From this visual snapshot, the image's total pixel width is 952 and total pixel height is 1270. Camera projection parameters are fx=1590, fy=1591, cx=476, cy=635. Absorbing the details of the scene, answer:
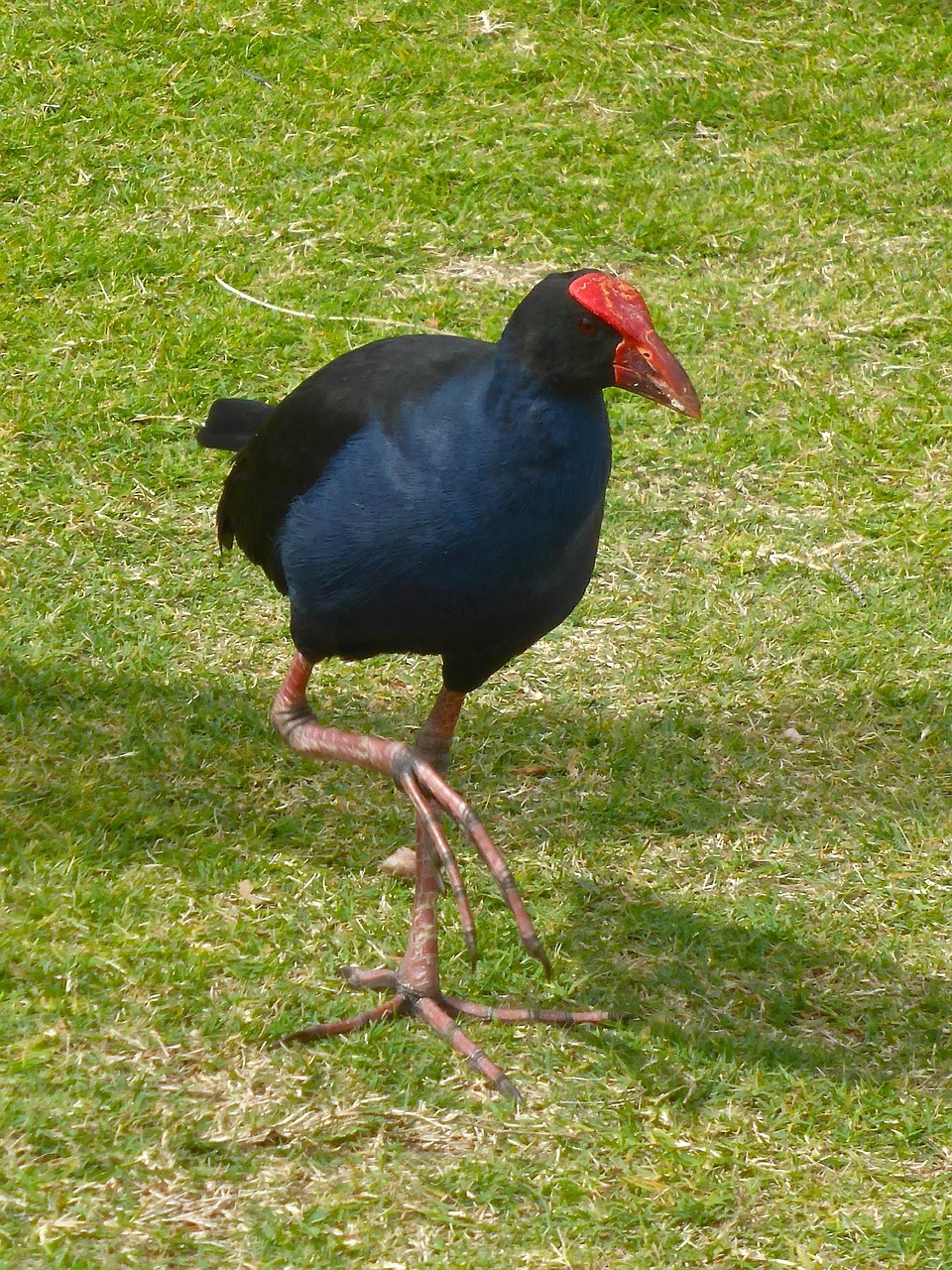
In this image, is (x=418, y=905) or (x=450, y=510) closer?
(x=450, y=510)

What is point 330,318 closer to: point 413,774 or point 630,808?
point 630,808

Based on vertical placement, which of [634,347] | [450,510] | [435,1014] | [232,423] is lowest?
[435,1014]

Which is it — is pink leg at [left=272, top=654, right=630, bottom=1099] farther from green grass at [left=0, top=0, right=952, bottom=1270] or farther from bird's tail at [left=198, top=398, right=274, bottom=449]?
bird's tail at [left=198, top=398, right=274, bottom=449]

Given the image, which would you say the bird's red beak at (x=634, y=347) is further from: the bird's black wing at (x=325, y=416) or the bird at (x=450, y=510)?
the bird's black wing at (x=325, y=416)

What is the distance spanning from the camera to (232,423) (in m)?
3.99

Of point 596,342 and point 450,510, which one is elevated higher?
point 596,342

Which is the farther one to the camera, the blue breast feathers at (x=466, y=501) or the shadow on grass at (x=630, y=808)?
the shadow on grass at (x=630, y=808)

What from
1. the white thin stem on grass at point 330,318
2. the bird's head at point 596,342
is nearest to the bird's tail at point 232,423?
the bird's head at point 596,342

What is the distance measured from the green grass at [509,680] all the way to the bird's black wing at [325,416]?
75 cm

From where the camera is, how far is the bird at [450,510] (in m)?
2.91

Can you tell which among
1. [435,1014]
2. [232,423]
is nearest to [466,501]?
[435,1014]

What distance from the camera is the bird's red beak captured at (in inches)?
114

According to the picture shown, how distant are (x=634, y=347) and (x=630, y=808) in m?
1.45

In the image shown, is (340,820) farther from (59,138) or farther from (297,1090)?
(59,138)
